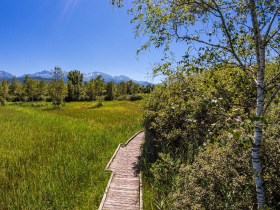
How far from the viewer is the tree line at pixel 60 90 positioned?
40156 mm

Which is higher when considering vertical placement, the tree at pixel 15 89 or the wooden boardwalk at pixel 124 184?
the tree at pixel 15 89

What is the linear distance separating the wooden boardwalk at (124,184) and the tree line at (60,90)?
756 inches

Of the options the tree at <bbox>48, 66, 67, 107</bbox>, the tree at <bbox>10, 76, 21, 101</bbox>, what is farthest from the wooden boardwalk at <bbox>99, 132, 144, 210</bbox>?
the tree at <bbox>10, 76, 21, 101</bbox>

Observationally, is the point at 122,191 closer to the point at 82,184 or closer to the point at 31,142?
the point at 82,184

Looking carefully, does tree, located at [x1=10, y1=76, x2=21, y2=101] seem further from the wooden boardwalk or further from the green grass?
the wooden boardwalk

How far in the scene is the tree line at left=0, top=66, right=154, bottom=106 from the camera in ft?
132

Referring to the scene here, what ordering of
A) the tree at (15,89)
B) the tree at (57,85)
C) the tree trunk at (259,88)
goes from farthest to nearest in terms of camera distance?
the tree at (15,89) < the tree at (57,85) < the tree trunk at (259,88)

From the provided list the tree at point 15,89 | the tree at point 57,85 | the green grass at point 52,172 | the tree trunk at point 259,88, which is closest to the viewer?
the tree trunk at point 259,88

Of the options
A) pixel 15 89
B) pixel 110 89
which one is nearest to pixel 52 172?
pixel 110 89

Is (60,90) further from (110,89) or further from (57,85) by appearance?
(110,89)

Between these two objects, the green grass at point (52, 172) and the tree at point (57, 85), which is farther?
the tree at point (57, 85)

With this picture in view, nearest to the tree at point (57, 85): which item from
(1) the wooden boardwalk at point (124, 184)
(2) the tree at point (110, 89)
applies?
(2) the tree at point (110, 89)

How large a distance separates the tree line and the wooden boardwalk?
19.2 metres

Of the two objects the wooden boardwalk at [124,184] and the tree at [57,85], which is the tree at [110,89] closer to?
the tree at [57,85]
